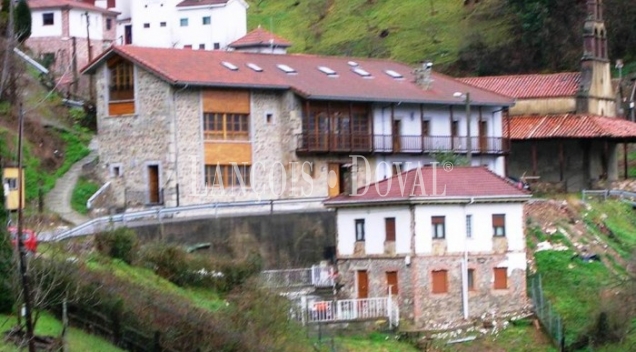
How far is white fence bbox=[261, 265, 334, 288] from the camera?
2140 inches

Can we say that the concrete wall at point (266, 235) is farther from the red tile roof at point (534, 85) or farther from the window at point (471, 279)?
the red tile roof at point (534, 85)

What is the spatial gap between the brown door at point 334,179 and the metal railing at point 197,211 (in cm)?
408

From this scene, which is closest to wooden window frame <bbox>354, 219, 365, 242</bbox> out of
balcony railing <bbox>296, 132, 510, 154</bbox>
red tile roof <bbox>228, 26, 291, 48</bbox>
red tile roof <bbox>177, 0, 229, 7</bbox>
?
balcony railing <bbox>296, 132, 510, 154</bbox>

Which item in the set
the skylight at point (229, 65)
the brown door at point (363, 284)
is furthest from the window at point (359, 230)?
the skylight at point (229, 65)

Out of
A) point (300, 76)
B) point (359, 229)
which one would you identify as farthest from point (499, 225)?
point (300, 76)

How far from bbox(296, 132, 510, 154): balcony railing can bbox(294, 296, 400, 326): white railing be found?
39.6ft

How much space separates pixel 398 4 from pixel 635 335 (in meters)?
66.7

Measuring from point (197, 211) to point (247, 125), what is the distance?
19.0ft

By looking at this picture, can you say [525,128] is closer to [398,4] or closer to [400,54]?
[400,54]

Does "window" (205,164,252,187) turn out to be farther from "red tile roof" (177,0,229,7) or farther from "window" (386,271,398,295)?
"red tile roof" (177,0,229,7)

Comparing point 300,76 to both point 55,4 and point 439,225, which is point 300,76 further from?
point 55,4

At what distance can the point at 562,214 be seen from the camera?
207 ft

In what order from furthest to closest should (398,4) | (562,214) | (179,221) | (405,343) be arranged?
1. (398,4)
2. (562,214)
3. (179,221)
4. (405,343)

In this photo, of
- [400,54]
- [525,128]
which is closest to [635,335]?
[525,128]
